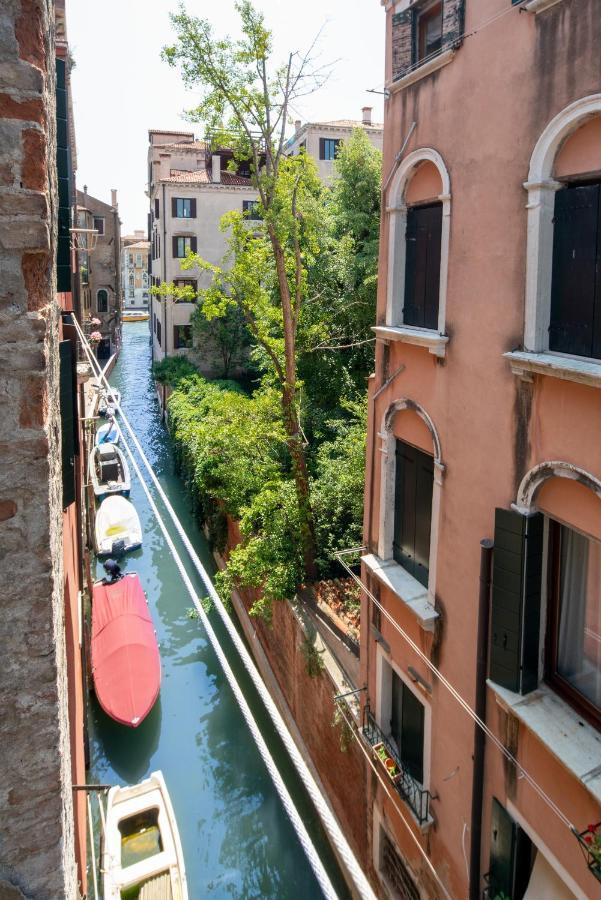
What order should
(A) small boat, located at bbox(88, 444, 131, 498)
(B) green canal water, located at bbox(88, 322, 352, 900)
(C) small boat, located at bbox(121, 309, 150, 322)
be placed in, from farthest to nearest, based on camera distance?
(C) small boat, located at bbox(121, 309, 150, 322) < (A) small boat, located at bbox(88, 444, 131, 498) < (B) green canal water, located at bbox(88, 322, 352, 900)

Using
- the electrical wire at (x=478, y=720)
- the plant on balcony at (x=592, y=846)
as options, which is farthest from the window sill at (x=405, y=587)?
the plant on balcony at (x=592, y=846)

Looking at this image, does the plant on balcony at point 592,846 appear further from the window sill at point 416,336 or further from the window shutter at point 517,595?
the window sill at point 416,336

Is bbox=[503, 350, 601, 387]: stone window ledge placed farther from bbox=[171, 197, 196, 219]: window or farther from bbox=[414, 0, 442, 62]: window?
A: bbox=[171, 197, 196, 219]: window

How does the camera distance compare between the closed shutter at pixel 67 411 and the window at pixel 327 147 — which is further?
the window at pixel 327 147

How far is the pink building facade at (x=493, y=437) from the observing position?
4816 mm

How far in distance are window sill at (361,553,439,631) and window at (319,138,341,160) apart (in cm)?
2590

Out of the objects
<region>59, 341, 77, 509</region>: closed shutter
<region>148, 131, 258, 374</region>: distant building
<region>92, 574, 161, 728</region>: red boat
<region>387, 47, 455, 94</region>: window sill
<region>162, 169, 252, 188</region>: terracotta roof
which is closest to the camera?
<region>59, 341, 77, 509</region>: closed shutter

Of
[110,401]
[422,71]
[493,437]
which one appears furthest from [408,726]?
[110,401]

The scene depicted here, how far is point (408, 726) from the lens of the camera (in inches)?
302

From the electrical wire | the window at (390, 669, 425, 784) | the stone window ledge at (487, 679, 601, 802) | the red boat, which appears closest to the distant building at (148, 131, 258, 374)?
the red boat

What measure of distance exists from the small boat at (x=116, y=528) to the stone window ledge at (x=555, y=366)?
16784 millimetres

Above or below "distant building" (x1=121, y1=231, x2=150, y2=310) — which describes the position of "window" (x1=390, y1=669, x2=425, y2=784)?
below

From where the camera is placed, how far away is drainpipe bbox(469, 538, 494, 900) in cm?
577

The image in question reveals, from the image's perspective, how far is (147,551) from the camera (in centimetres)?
2078
